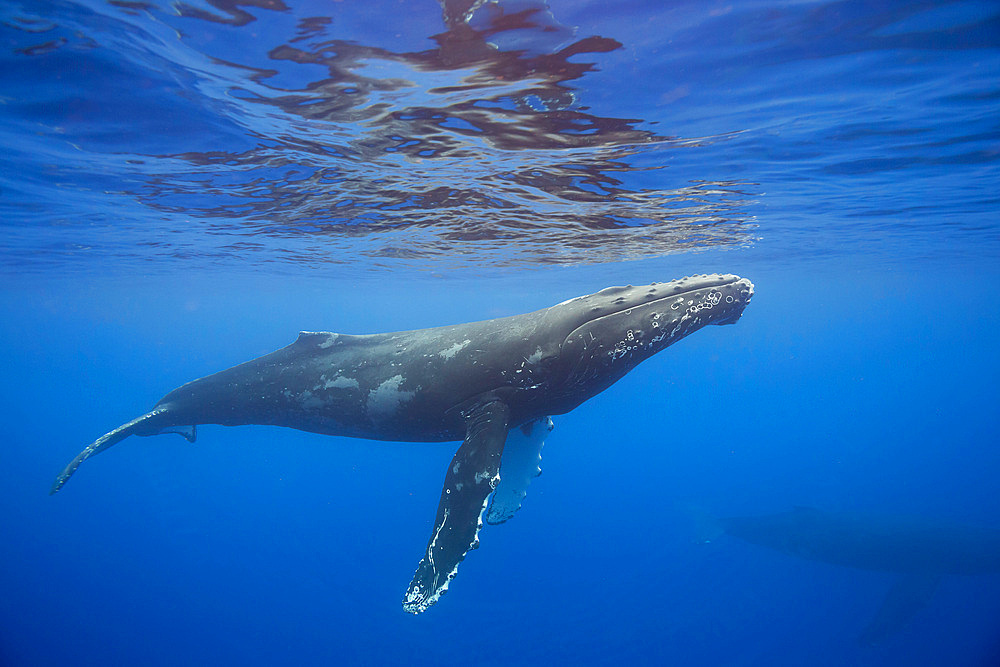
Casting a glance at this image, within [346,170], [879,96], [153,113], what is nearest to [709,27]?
[879,96]

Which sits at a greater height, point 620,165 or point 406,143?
point 406,143

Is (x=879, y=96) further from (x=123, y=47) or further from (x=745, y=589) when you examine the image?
(x=745, y=589)

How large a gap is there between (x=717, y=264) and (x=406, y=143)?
2758 cm

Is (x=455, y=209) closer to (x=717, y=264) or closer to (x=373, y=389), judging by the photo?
(x=373, y=389)

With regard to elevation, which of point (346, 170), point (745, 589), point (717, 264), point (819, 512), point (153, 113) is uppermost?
point (153, 113)

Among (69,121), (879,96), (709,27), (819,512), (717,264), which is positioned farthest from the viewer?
(717,264)

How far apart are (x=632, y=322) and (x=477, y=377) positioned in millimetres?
2221

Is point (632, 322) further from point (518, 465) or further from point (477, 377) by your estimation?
point (518, 465)

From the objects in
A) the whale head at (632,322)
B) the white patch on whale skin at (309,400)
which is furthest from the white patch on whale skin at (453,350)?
the white patch on whale skin at (309,400)

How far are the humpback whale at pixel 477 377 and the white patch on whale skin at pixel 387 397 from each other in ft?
0.06

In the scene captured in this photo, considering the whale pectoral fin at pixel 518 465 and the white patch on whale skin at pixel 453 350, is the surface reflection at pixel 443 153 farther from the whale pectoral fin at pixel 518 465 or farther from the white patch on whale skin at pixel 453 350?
the whale pectoral fin at pixel 518 465

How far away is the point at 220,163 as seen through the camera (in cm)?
1097

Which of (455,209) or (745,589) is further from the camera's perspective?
(745,589)

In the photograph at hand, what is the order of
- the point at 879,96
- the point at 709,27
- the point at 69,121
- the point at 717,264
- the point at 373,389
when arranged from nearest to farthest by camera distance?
the point at 709,27 < the point at 373,389 < the point at 879,96 < the point at 69,121 < the point at 717,264
